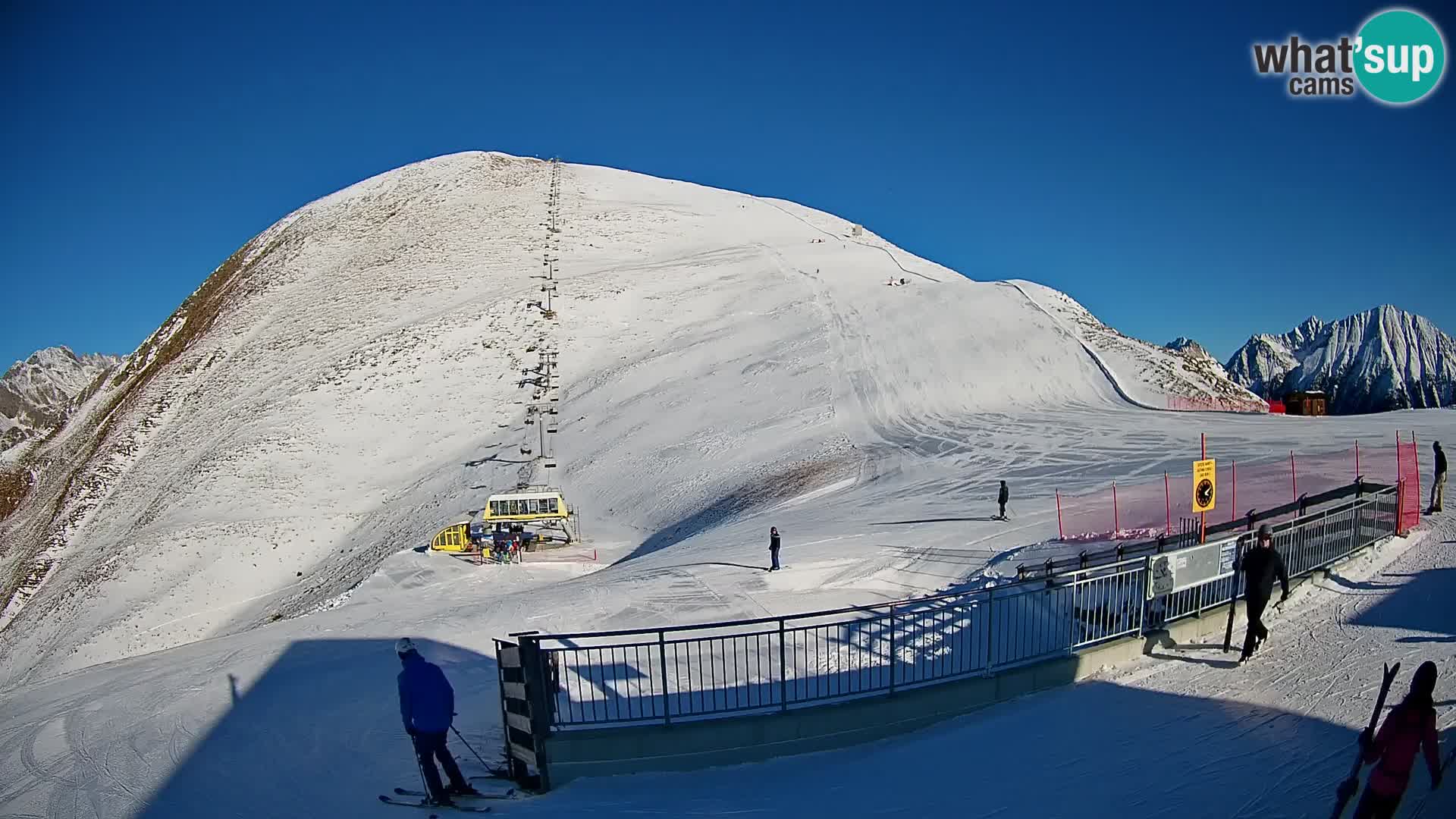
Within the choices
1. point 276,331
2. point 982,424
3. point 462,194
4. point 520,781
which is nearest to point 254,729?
point 520,781

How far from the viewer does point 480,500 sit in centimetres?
3503

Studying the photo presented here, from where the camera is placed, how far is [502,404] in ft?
144

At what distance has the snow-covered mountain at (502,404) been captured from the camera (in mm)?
30359

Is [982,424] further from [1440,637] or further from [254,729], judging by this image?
[254,729]

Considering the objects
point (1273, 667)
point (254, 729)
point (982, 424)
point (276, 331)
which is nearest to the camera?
point (1273, 667)

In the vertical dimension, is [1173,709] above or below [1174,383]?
below

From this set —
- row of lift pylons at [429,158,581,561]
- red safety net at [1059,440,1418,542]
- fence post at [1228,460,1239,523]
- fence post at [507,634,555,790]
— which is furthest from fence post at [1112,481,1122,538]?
row of lift pylons at [429,158,581,561]

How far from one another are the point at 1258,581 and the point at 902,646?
156 inches

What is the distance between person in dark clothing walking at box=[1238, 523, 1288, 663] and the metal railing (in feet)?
1.93

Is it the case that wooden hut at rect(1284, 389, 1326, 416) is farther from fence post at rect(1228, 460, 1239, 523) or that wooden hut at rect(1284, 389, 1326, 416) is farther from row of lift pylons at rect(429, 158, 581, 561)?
row of lift pylons at rect(429, 158, 581, 561)

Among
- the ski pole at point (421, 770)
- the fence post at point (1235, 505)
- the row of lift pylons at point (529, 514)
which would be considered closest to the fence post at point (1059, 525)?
the fence post at point (1235, 505)

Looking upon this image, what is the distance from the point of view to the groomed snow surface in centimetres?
765

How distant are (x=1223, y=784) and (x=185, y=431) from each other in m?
51.7

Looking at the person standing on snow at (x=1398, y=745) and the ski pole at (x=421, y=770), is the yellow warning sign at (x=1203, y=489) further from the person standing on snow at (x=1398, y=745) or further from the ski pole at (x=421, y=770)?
the ski pole at (x=421, y=770)
